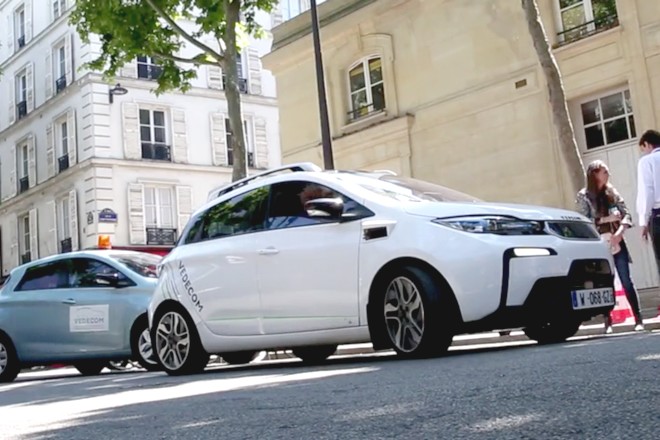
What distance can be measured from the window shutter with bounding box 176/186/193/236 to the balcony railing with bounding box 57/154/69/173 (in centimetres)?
465

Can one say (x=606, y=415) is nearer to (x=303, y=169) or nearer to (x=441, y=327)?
(x=441, y=327)

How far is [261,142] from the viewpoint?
112 ft

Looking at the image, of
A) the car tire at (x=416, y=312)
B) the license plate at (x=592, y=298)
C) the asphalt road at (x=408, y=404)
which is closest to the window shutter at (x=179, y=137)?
the asphalt road at (x=408, y=404)

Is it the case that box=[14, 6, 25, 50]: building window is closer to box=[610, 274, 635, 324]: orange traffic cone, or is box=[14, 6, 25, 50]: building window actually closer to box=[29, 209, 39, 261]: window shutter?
box=[29, 209, 39, 261]: window shutter

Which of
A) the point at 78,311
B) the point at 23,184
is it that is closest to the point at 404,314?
the point at 78,311

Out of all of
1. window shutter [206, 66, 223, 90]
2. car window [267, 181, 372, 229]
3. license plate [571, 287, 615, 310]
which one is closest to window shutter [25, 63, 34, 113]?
window shutter [206, 66, 223, 90]

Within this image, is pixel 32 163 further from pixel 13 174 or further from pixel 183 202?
pixel 183 202

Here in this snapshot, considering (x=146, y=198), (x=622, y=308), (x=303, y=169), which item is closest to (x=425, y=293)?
(x=303, y=169)

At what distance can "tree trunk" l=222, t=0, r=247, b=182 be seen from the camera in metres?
15.5

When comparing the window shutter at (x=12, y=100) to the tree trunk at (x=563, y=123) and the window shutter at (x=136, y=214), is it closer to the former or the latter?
the window shutter at (x=136, y=214)

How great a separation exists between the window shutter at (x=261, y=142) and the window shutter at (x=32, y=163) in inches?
364

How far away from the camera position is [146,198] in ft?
99.3

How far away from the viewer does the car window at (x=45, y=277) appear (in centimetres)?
1025

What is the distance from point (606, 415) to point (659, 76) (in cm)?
1207
